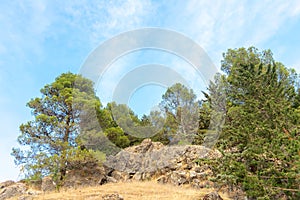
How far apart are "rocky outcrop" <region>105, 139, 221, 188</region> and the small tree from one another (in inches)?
134

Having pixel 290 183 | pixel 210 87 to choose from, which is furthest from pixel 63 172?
pixel 210 87

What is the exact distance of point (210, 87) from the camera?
19.8 meters

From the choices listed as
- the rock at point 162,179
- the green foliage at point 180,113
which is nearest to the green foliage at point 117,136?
the rock at point 162,179

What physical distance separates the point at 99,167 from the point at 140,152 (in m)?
3.05

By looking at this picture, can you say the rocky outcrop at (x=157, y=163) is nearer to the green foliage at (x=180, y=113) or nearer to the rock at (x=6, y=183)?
the green foliage at (x=180, y=113)

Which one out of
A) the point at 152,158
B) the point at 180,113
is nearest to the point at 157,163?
the point at 152,158

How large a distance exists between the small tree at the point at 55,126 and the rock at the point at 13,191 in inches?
67.6

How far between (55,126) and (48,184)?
3364 mm

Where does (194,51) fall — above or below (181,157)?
above

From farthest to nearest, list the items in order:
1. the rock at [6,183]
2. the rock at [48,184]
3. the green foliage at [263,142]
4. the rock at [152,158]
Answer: the rock at [6,183]
the rock at [152,158]
the rock at [48,184]
the green foliage at [263,142]

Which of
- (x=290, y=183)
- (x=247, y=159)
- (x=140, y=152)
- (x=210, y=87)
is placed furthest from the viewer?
(x=210, y=87)

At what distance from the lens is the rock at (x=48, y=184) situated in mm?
13386

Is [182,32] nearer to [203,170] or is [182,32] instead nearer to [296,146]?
[203,170]

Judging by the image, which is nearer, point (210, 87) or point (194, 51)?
point (194, 51)
